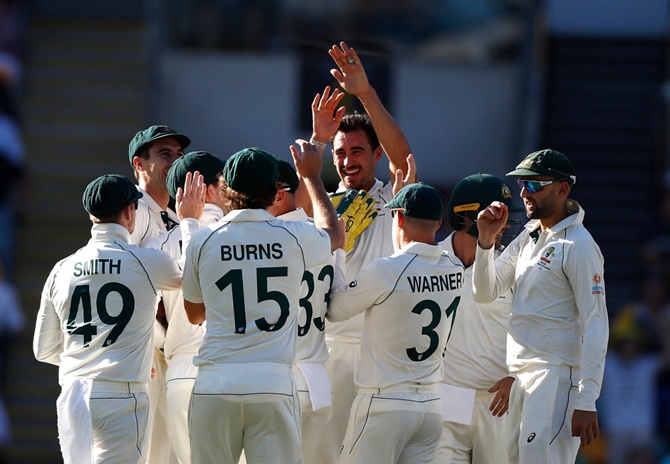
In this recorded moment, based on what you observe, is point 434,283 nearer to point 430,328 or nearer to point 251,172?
point 430,328

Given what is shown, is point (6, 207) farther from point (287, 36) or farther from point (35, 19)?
point (287, 36)

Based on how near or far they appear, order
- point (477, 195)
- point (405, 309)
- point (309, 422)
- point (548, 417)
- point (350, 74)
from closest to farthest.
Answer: point (405, 309), point (548, 417), point (309, 422), point (477, 195), point (350, 74)

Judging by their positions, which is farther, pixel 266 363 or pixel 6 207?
pixel 6 207

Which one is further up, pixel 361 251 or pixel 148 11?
pixel 148 11

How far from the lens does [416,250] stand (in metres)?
6.11

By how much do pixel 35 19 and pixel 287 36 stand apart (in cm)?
316

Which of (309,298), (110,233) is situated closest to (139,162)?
(110,233)

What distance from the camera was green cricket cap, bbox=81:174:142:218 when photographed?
19.7 feet

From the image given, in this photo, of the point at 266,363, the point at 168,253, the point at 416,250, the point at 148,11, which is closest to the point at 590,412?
the point at 416,250

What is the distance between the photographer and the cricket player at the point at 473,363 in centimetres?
669

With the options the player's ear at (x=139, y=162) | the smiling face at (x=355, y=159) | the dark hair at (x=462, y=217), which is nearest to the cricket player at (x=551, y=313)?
the dark hair at (x=462, y=217)

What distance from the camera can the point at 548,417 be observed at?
617cm

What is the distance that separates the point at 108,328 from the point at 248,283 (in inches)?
30.4

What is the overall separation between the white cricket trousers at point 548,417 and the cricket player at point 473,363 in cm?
37
